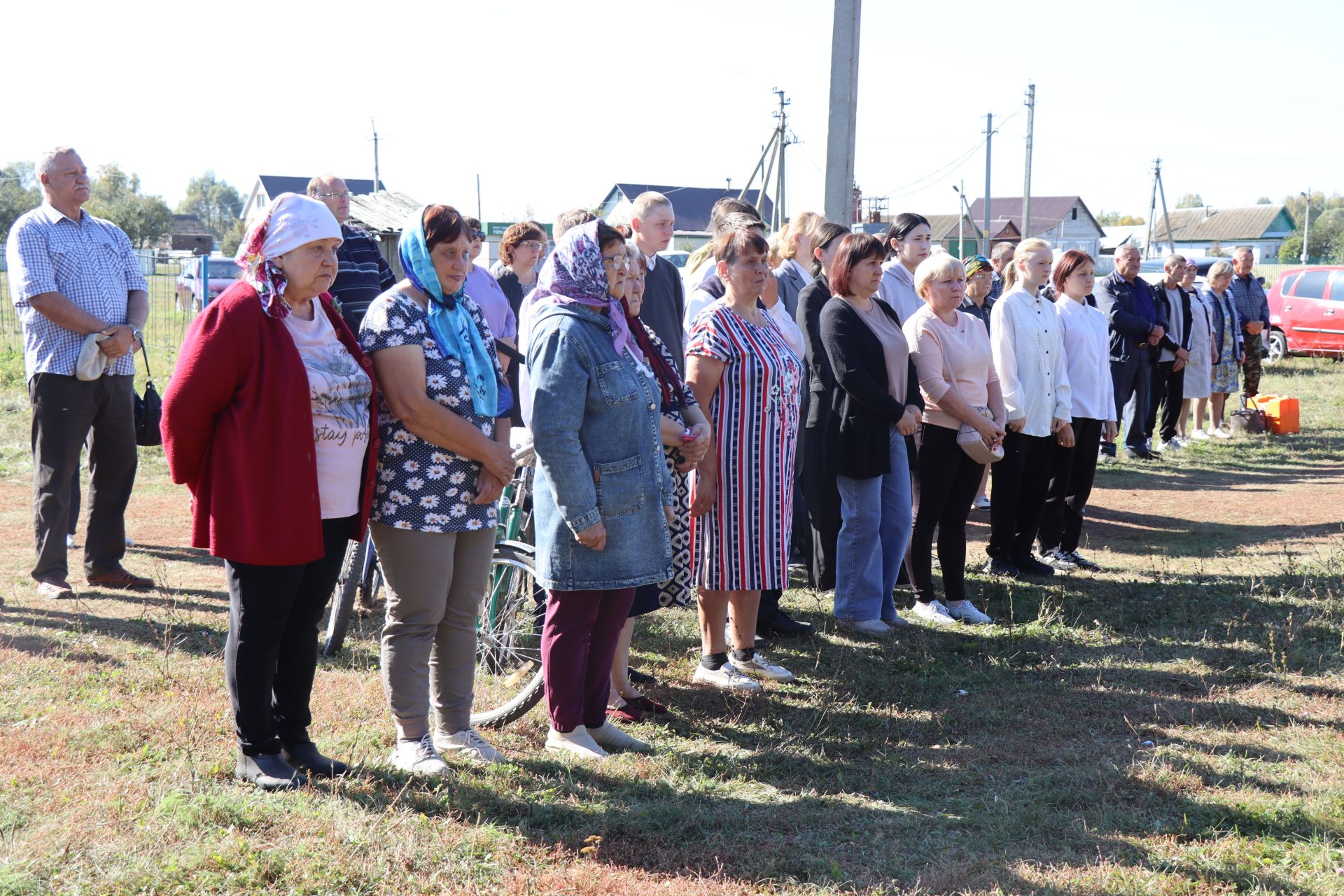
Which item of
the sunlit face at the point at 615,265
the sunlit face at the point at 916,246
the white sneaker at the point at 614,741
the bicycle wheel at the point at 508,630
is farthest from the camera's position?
the sunlit face at the point at 916,246

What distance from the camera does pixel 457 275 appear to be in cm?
392

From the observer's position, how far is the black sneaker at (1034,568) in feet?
24.5

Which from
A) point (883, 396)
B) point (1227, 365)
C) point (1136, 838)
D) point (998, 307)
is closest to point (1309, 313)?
point (1227, 365)

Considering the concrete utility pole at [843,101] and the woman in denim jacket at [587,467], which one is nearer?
the woman in denim jacket at [587,467]

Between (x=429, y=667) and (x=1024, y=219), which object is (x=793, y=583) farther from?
(x=1024, y=219)

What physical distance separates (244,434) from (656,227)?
306 centimetres

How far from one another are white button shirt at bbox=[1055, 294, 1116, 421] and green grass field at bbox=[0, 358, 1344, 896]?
1.32 meters

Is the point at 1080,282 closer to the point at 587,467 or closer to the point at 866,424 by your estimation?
the point at 866,424

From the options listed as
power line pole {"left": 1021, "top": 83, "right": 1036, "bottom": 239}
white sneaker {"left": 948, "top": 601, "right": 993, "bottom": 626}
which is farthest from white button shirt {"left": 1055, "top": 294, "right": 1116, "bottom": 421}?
power line pole {"left": 1021, "top": 83, "right": 1036, "bottom": 239}

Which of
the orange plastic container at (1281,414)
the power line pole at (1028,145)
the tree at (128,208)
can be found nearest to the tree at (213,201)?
the tree at (128,208)

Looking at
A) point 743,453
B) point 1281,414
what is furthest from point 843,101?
point 1281,414

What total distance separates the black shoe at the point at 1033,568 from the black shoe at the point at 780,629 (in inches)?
80.4

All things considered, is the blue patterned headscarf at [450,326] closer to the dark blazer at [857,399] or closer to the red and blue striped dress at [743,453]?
the red and blue striped dress at [743,453]

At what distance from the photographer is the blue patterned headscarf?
3877 mm
